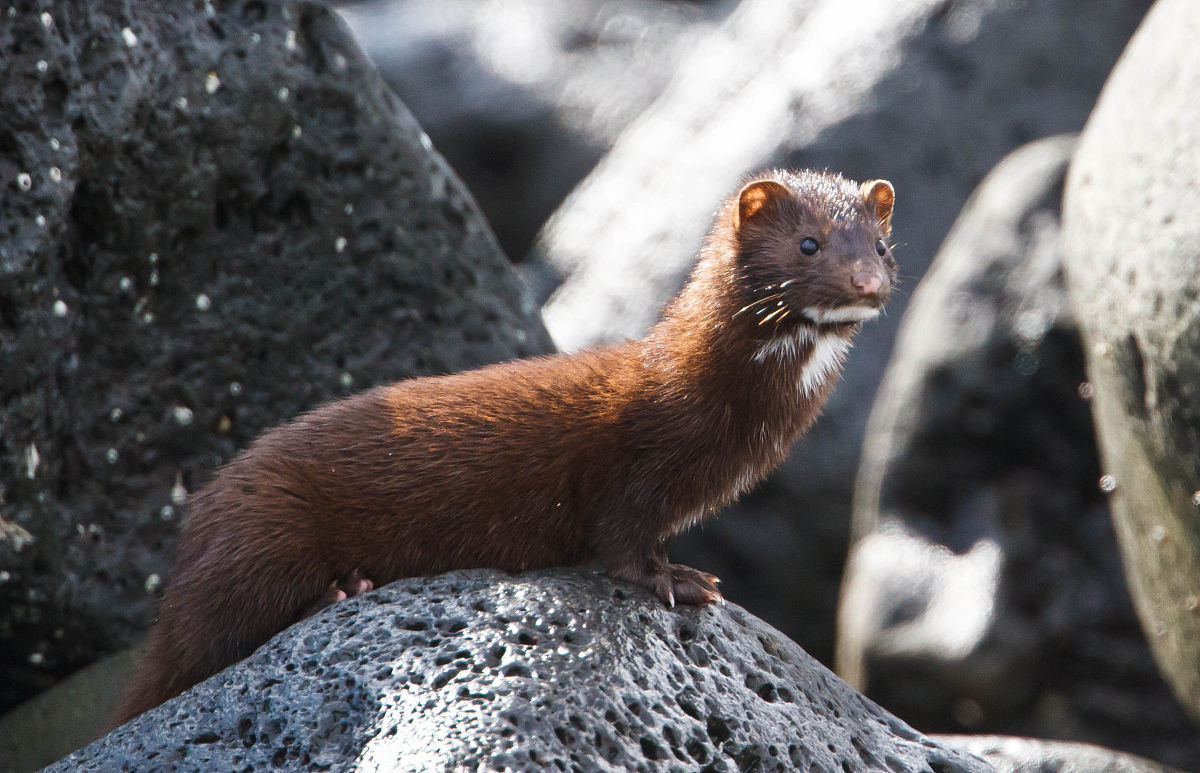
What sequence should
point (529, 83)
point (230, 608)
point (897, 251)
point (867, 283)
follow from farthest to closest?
point (529, 83) → point (897, 251) → point (230, 608) → point (867, 283)

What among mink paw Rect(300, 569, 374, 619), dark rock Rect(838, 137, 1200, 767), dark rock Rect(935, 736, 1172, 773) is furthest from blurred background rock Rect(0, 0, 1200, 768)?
mink paw Rect(300, 569, 374, 619)

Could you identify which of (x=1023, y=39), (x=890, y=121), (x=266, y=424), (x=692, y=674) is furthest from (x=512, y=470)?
(x=1023, y=39)

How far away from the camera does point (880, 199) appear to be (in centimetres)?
485

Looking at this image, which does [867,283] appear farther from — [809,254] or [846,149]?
[846,149]

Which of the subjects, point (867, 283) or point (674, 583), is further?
point (674, 583)

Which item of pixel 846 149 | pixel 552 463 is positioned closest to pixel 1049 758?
pixel 552 463

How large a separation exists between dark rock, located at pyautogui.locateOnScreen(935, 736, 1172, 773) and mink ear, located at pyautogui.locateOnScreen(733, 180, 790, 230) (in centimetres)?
219

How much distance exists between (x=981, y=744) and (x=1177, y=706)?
65.5 inches

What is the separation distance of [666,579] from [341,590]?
1.10 m

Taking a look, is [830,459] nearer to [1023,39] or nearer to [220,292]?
[1023,39]

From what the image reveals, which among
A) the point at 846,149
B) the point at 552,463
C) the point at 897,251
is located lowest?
the point at 552,463

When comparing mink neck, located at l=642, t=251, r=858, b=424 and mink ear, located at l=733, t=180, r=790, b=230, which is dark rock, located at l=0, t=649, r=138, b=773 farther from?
mink ear, located at l=733, t=180, r=790, b=230

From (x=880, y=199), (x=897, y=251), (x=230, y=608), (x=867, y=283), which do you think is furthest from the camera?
(x=897, y=251)

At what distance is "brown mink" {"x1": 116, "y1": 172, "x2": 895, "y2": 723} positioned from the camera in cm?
434
